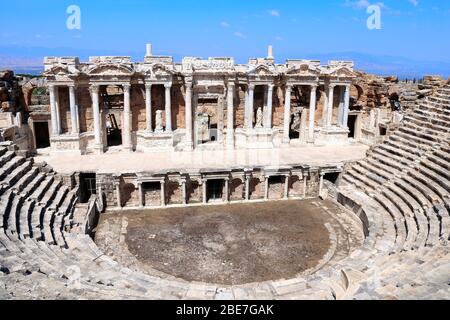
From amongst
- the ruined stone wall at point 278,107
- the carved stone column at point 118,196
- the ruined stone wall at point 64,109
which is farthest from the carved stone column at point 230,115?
the ruined stone wall at point 64,109

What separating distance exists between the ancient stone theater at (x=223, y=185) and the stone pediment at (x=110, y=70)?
3.0 inches

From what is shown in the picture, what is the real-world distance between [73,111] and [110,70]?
3.20 metres

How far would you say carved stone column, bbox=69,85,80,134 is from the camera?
71.7 feet

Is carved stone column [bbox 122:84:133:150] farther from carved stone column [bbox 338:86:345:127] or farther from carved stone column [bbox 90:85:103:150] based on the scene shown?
carved stone column [bbox 338:86:345:127]

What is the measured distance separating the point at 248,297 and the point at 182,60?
17311 mm

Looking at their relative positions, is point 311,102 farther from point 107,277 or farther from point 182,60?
point 107,277

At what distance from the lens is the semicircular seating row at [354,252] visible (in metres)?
9.12

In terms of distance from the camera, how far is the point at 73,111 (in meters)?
22.3

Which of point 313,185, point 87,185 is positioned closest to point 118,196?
point 87,185

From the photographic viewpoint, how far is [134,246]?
1486 cm

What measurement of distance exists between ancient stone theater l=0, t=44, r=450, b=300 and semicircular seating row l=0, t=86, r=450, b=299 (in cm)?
8

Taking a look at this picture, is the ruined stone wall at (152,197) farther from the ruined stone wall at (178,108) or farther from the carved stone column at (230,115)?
the carved stone column at (230,115)

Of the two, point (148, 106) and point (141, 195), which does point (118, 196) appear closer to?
point (141, 195)
